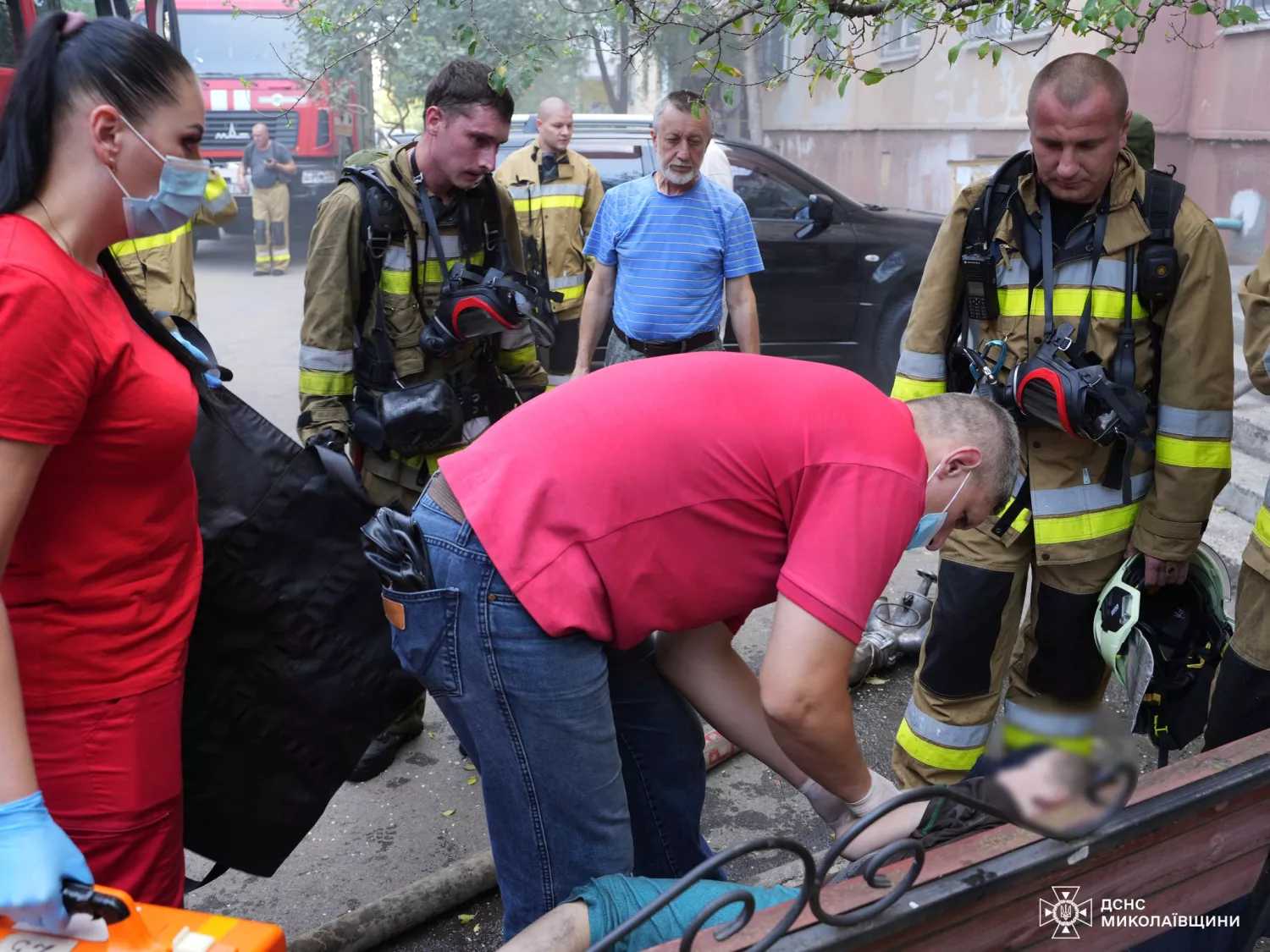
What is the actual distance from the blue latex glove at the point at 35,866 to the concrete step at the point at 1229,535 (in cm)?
435

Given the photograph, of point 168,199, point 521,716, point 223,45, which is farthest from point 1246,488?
point 223,45

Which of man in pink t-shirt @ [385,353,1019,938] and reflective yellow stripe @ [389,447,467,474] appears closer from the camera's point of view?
man in pink t-shirt @ [385,353,1019,938]

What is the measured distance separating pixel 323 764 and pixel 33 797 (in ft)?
2.45

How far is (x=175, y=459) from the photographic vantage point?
5.45 feet

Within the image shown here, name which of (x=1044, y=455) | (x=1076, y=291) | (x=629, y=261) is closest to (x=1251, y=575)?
(x=1044, y=455)

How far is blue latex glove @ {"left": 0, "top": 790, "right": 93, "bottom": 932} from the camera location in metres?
1.27

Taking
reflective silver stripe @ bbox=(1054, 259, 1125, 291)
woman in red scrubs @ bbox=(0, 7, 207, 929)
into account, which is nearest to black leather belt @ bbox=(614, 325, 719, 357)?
reflective silver stripe @ bbox=(1054, 259, 1125, 291)

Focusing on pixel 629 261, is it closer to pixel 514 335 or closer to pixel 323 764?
pixel 514 335

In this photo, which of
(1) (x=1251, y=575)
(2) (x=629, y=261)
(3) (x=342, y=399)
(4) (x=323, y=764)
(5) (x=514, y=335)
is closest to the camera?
(4) (x=323, y=764)

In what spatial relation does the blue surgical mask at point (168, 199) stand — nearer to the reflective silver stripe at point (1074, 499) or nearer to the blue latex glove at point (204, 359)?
the blue latex glove at point (204, 359)

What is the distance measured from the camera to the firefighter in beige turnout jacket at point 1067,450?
103 inches

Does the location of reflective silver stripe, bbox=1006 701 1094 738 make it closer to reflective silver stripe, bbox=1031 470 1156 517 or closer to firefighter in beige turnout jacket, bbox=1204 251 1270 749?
firefighter in beige turnout jacket, bbox=1204 251 1270 749

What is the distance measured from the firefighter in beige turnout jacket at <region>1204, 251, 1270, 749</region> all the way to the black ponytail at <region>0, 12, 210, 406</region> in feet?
7.36

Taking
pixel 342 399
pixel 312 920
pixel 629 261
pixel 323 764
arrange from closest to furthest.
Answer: pixel 323 764 < pixel 312 920 < pixel 342 399 < pixel 629 261
